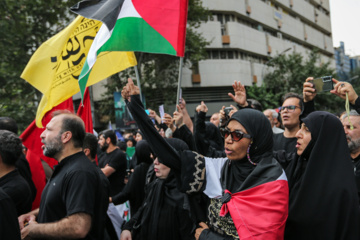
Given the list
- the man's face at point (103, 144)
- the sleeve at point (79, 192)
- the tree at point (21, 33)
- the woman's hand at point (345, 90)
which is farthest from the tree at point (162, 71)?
the sleeve at point (79, 192)

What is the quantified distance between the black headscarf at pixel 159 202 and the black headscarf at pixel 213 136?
0.99m

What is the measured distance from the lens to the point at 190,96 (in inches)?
912

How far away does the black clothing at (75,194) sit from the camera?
2352 mm

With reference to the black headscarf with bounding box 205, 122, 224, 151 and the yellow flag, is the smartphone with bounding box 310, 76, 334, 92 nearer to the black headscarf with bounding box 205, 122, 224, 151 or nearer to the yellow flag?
the black headscarf with bounding box 205, 122, 224, 151

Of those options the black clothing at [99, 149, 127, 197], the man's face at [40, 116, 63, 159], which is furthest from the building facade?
the man's face at [40, 116, 63, 159]

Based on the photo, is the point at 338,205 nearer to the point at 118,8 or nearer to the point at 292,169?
the point at 292,169

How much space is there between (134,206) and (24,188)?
1.61 m

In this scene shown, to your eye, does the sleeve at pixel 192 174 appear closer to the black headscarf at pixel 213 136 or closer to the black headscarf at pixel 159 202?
the black headscarf at pixel 159 202

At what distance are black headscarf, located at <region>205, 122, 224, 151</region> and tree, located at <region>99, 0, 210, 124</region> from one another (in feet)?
47.4

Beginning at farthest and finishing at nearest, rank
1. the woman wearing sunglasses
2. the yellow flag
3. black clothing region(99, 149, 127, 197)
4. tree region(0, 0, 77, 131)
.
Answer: tree region(0, 0, 77, 131), black clothing region(99, 149, 127, 197), the yellow flag, the woman wearing sunglasses

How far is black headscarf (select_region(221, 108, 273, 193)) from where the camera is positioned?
96.2 inches

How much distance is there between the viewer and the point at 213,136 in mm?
4484

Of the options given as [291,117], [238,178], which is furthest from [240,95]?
[238,178]

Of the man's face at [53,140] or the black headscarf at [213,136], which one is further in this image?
the black headscarf at [213,136]
